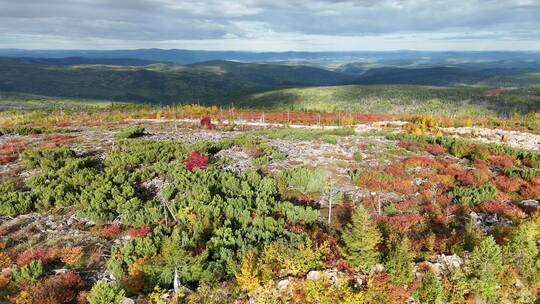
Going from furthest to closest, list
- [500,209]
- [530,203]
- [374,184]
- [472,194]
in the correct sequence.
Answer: [374,184] < [472,194] < [530,203] < [500,209]

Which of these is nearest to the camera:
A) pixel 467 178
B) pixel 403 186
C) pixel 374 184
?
pixel 403 186

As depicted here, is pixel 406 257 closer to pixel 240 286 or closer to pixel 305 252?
pixel 305 252

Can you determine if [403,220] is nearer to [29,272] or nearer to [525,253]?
[525,253]

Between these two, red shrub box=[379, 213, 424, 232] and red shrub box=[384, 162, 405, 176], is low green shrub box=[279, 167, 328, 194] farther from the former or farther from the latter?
red shrub box=[379, 213, 424, 232]

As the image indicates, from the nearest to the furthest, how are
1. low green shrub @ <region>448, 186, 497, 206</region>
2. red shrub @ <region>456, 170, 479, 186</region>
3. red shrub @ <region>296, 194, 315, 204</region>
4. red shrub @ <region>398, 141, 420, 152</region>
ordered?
low green shrub @ <region>448, 186, 497, 206</region>
red shrub @ <region>296, 194, 315, 204</region>
red shrub @ <region>456, 170, 479, 186</region>
red shrub @ <region>398, 141, 420, 152</region>

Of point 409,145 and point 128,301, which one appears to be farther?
point 409,145

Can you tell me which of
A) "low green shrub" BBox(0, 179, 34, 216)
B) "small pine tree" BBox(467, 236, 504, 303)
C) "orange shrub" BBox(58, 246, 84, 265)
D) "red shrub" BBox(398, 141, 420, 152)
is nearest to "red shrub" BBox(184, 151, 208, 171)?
"low green shrub" BBox(0, 179, 34, 216)

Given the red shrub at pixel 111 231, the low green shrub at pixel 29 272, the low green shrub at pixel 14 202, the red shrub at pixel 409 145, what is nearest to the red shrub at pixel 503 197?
the red shrub at pixel 409 145

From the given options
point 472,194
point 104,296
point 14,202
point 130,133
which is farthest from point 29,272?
point 130,133
